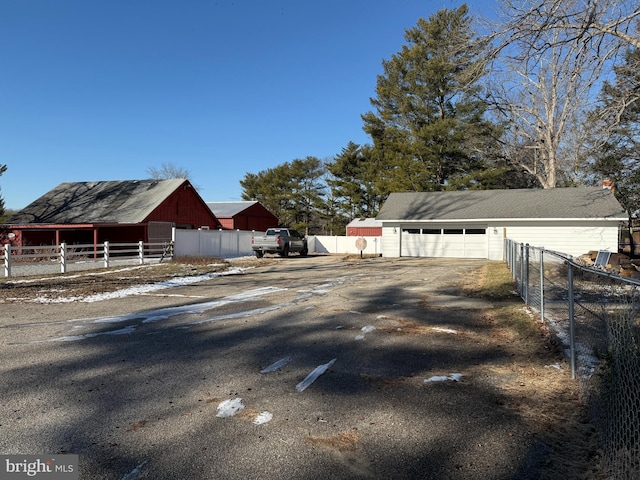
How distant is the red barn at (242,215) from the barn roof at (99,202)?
10308 mm

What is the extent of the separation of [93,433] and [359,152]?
1766 inches

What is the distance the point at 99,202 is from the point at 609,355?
31686 mm

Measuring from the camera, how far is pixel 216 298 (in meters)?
10.2

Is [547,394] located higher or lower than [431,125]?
lower

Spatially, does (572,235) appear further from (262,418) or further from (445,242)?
(262,418)

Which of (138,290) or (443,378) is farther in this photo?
(138,290)

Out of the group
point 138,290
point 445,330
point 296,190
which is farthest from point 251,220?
point 445,330

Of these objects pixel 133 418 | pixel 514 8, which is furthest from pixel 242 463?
pixel 514 8

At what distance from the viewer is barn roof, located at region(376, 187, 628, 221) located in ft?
79.0

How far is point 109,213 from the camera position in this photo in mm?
27922

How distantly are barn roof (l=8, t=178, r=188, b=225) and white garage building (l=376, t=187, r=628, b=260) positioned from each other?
15.0 meters

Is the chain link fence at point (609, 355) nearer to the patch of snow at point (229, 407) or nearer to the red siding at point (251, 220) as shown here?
the patch of snow at point (229, 407)

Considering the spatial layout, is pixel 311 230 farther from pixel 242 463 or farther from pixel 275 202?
pixel 242 463

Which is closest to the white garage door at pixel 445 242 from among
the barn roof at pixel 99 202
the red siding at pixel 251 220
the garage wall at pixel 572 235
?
the garage wall at pixel 572 235
